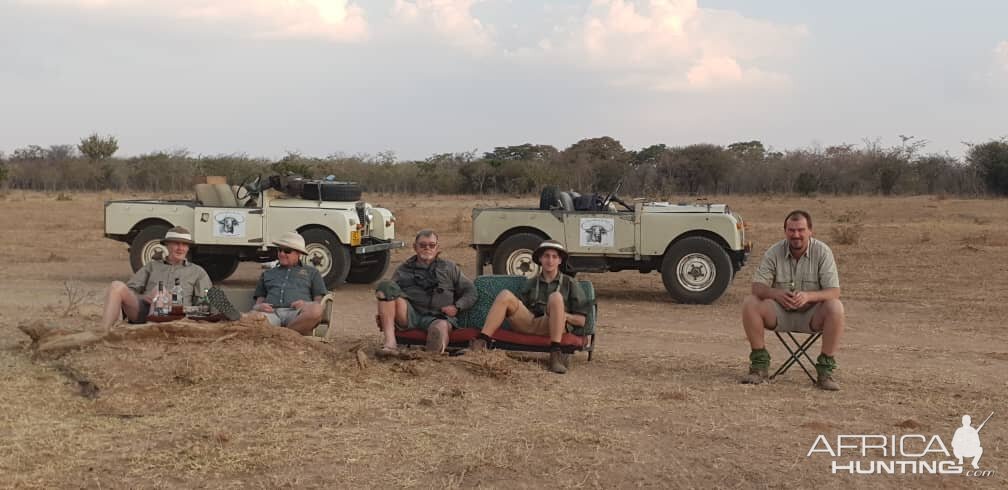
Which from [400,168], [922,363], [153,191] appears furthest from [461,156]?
[922,363]

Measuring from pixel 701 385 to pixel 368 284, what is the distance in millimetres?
8025

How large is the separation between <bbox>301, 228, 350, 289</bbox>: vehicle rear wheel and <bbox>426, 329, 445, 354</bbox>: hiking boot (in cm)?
556

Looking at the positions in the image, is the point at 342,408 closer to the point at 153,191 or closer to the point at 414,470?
the point at 414,470

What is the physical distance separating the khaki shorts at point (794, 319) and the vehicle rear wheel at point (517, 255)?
18.4ft

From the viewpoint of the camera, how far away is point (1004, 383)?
738 centimetres

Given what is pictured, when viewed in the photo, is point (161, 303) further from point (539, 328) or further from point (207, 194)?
point (207, 194)

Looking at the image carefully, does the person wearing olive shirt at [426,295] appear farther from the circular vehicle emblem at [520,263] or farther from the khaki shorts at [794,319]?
the circular vehicle emblem at [520,263]

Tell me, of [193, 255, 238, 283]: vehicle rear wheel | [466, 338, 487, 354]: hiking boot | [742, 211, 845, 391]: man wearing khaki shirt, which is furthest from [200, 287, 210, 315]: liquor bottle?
[193, 255, 238, 283]: vehicle rear wheel

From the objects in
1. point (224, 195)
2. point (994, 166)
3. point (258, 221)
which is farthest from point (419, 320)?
point (994, 166)

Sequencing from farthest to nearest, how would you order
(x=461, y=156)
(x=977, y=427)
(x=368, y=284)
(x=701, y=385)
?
(x=461, y=156)
(x=368, y=284)
(x=701, y=385)
(x=977, y=427)

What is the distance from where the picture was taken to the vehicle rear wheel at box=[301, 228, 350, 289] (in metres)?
13.0

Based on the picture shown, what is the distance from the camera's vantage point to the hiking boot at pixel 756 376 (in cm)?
712

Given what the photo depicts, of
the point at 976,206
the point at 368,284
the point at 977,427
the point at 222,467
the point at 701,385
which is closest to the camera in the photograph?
the point at 222,467

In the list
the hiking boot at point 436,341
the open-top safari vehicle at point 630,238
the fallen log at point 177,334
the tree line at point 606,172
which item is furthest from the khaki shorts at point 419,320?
the tree line at point 606,172
